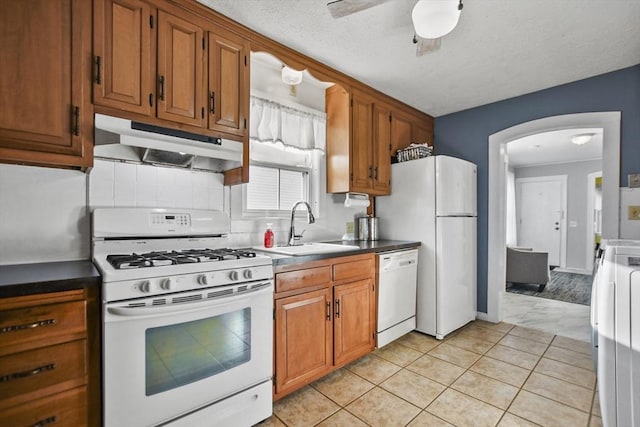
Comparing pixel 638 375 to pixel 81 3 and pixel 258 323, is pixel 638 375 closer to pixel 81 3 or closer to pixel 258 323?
pixel 258 323

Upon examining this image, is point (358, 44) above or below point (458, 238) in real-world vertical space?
above

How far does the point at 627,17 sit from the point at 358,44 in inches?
69.1

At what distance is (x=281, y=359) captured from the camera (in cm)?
→ 188

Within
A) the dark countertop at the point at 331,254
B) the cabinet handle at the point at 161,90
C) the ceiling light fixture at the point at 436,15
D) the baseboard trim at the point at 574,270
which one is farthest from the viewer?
the baseboard trim at the point at 574,270

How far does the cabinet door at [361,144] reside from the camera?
Answer: 291cm

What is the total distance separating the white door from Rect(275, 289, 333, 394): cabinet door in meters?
6.73

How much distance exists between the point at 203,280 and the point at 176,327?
0.24 meters

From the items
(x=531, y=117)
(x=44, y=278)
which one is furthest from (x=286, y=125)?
(x=531, y=117)

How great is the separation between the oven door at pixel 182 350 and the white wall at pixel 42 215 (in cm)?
70

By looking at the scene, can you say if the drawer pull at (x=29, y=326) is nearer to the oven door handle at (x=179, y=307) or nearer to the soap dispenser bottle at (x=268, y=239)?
the oven door handle at (x=179, y=307)

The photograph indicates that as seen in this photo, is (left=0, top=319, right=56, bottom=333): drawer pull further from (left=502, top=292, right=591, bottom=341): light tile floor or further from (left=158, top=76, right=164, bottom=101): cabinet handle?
(left=502, top=292, right=591, bottom=341): light tile floor

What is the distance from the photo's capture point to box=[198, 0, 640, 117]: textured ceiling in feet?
6.25

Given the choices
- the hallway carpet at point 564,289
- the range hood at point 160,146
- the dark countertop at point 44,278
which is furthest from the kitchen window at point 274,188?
the hallway carpet at point 564,289

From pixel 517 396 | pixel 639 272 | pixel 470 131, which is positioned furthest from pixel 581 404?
pixel 470 131
